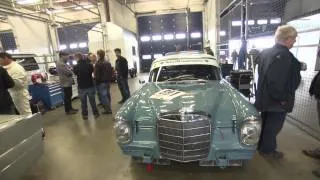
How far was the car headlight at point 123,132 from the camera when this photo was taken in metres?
2.40

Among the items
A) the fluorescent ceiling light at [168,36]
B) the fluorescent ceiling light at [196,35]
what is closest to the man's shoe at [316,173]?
the fluorescent ceiling light at [196,35]

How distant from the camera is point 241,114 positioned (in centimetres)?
231

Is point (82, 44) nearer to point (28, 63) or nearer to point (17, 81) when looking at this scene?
point (28, 63)

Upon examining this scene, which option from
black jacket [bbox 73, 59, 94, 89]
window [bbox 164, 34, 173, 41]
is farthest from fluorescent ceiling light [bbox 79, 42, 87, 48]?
black jacket [bbox 73, 59, 94, 89]

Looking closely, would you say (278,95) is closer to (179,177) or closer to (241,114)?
(241,114)

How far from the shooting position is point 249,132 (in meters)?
2.25

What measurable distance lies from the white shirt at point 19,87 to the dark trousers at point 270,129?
149 inches

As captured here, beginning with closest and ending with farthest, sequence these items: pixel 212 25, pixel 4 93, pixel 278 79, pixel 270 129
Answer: pixel 278 79, pixel 270 129, pixel 4 93, pixel 212 25

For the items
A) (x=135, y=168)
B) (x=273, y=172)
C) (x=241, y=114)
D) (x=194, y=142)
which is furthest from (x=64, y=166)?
(x=273, y=172)

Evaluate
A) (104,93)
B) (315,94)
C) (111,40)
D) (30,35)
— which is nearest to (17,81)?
(104,93)

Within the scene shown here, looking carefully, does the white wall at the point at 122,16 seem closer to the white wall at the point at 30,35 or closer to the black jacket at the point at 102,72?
the white wall at the point at 30,35

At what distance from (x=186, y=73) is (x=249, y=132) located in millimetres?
1664

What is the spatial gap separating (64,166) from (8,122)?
4.11 ft

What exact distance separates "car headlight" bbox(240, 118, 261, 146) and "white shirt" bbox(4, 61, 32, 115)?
3494 millimetres
